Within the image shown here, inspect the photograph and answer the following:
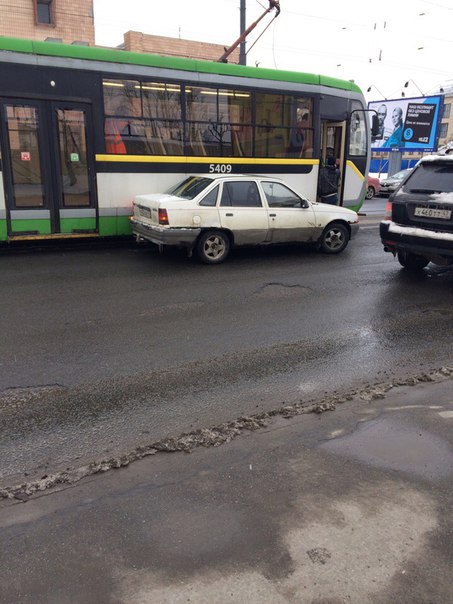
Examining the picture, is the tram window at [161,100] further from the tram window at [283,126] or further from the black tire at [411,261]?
the black tire at [411,261]

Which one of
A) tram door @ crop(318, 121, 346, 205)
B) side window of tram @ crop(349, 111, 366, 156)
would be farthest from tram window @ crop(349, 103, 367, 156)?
tram door @ crop(318, 121, 346, 205)

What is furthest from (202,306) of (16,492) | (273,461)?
(16,492)

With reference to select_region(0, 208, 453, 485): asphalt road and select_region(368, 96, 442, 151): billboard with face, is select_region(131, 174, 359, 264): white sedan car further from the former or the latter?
select_region(368, 96, 442, 151): billboard with face

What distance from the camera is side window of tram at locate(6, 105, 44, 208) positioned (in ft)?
30.0

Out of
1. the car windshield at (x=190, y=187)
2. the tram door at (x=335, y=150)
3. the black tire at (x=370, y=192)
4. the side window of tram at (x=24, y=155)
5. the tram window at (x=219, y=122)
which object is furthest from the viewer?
the black tire at (x=370, y=192)

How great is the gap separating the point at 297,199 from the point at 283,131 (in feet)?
7.86

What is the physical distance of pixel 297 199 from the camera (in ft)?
32.9

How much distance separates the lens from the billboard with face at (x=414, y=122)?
103ft

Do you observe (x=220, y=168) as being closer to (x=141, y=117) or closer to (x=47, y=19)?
(x=141, y=117)

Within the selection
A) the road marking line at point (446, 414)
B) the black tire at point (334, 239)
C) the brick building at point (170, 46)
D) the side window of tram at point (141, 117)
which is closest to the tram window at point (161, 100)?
the side window of tram at point (141, 117)

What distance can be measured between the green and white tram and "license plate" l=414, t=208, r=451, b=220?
4336 mm

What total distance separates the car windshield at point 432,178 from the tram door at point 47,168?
19.2 feet

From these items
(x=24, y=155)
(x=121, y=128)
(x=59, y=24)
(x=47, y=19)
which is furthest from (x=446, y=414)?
(x=47, y=19)

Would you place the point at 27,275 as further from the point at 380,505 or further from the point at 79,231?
the point at 380,505
